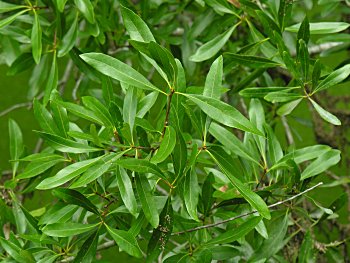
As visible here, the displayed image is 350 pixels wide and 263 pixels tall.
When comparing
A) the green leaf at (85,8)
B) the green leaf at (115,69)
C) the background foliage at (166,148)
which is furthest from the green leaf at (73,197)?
the green leaf at (85,8)

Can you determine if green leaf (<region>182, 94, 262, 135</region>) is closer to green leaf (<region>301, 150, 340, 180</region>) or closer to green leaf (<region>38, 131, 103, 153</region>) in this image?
green leaf (<region>38, 131, 103, 153</region>)

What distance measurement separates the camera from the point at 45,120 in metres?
1.27

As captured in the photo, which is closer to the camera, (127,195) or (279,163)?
(127,195)

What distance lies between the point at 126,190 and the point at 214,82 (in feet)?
0.72

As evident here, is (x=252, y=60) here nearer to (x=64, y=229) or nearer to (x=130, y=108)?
(x=130, y=108)

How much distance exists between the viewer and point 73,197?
45.8 inches

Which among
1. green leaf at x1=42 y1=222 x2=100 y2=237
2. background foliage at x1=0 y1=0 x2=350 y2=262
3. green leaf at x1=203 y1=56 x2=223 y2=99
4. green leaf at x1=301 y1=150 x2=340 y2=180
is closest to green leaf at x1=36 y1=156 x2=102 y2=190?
background foliage at x1=0 y1=0 x2=350 y2=262

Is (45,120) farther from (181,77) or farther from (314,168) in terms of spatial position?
(314,168)

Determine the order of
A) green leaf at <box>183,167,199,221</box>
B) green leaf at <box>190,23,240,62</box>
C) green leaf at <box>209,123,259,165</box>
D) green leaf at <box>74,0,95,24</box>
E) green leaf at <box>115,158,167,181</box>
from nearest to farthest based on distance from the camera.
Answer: green leaf at <box>115,158,167,181</box> < green leaf at <box>183,167,199,221</box> < green leaf at <box>209,123,259,165</box> < green leaf at <box>74,0,95,24</box> < green leaf at <box>190,23,240,62</box>

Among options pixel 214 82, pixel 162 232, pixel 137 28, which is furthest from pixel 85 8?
pixel 162 232

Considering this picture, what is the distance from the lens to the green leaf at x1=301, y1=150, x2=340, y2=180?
4.54ft

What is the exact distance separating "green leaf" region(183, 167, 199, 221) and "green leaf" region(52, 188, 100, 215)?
18 cm

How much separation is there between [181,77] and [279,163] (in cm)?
35

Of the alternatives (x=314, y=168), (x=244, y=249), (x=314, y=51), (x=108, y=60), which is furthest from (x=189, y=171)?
(x=314, y=51)
